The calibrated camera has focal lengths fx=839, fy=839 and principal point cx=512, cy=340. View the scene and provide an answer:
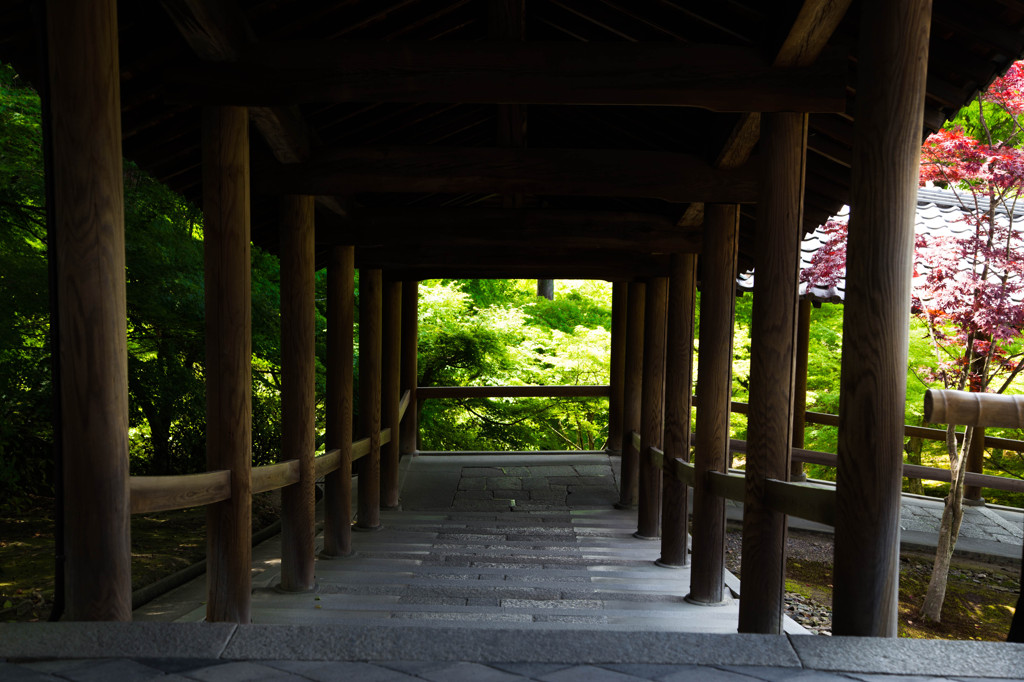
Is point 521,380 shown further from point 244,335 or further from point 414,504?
point 244,335

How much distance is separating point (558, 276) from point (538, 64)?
633 centimetres

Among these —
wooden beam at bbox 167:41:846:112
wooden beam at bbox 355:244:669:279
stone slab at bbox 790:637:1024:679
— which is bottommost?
stone slab at bbox 790:637:1024:679

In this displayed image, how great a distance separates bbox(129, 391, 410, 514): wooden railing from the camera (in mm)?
3029

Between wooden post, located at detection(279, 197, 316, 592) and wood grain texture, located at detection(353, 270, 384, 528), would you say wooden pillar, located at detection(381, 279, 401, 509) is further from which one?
wooden post, located at detection(279, 197, 316, 592)

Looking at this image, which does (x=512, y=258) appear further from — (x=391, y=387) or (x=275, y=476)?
(x=275, y=476)

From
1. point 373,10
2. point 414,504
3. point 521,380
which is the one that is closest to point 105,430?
point 373,10

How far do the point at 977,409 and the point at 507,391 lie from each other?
8990mm

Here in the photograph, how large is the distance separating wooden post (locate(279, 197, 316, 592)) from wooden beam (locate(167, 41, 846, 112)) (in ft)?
5.30

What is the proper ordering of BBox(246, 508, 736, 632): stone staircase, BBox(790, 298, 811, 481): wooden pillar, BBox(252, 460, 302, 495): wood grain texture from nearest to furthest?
BBox(252, 460, 302, 495): wood grain texture
BBox(246, 508, 736, 632): stone staircase
BBox(790, 298, 811, 481): wooden pillar

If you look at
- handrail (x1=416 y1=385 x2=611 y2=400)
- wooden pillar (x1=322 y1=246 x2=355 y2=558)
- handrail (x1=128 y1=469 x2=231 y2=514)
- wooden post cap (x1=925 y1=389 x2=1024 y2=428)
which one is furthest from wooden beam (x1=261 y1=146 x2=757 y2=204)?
handrail (x1=416 y1=385 x2=611 y2=400)

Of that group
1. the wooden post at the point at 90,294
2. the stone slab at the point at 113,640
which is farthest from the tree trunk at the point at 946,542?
the wooden post at the point at 90,294

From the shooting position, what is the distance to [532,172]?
4.93 metres

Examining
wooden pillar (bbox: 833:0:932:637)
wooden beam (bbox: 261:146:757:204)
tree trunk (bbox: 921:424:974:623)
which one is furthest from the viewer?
tree trunk (bbox: 921:424:974:623)

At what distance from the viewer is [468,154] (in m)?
4.91
